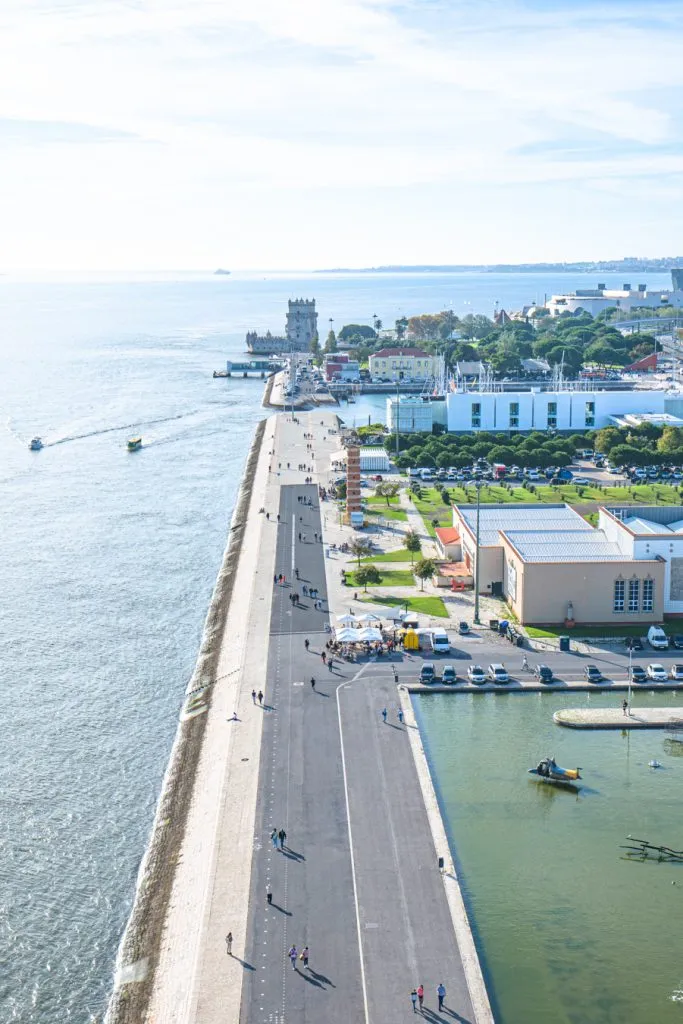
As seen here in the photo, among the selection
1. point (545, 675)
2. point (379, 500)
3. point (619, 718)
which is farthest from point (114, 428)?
point (619, 718)

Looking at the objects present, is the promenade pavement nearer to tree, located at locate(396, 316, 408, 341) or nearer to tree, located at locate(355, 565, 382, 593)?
tree, located at locate(355, 565, 382, 593)

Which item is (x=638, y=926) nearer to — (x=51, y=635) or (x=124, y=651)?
(x=124, y=651)

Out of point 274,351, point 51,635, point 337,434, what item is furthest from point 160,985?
point 274,351

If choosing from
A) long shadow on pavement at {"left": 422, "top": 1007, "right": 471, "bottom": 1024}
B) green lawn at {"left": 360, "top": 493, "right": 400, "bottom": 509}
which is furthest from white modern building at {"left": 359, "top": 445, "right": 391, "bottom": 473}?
long shadow on pavement at {"left": 422, "top": 1007, "right": 471, "bottom": 1024}

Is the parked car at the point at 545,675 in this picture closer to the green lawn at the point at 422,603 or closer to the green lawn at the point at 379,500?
the green lawn at the point at 422,603

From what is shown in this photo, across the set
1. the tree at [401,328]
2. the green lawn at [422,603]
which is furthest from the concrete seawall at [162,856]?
the tree at [401,328]

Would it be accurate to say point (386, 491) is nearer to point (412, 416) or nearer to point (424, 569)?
point (424, 569)
